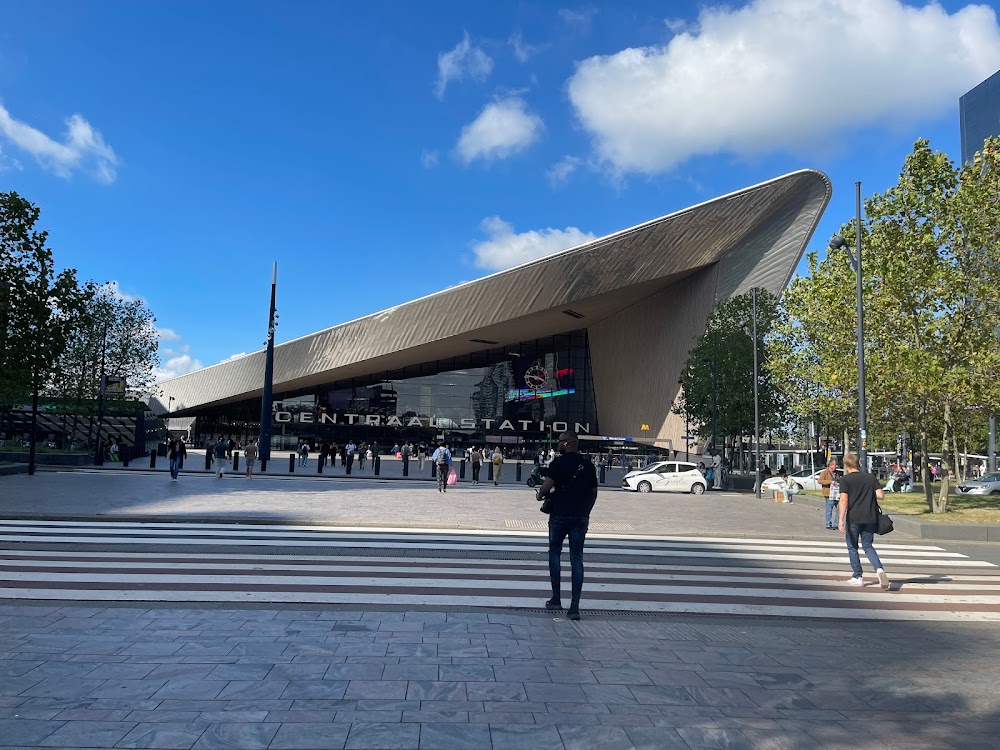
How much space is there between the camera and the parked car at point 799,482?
27.2 metres

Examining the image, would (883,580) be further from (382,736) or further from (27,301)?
(27,301)

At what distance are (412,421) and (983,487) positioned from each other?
43.5 m

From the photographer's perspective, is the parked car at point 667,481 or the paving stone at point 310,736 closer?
the paving stone at point 310,736

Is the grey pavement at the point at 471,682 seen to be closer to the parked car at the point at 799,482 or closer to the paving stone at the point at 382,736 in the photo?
the paving stone at the point at 382,736

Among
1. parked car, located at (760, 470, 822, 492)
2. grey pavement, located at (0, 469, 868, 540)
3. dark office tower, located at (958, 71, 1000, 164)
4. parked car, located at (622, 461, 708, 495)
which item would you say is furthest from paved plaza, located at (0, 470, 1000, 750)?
dark office tower, located at (958, 71, 1000, 164)

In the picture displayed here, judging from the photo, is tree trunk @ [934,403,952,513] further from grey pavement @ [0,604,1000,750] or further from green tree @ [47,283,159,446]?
green tree @ [47,283,159,446]

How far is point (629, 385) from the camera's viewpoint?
2274 inches

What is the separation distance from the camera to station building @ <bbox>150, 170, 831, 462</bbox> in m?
45.1

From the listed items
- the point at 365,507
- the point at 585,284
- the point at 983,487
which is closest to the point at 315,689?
the point at 365,507

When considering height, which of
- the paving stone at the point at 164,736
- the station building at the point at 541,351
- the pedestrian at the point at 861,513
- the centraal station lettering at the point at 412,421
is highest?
the station building at the point at 541,351

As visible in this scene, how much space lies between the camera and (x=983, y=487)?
3172cm

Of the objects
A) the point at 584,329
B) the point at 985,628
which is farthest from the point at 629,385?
the point at 985,628

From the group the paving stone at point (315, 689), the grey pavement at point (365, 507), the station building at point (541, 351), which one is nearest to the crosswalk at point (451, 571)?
the grey pavement at point (365, 507)

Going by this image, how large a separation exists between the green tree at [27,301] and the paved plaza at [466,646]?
12.9 meters
